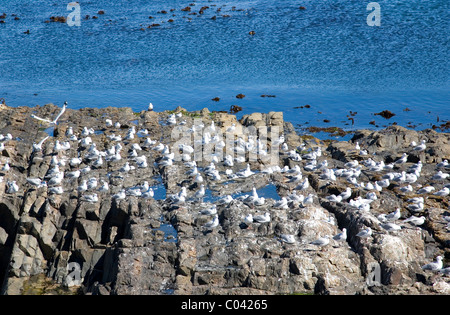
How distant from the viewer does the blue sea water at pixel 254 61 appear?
4625 cm

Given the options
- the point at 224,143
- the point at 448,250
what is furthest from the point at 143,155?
the point at 448,250

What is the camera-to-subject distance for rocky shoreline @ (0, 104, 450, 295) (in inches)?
750

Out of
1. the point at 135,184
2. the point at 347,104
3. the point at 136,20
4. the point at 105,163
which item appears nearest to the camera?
the point at 135,184

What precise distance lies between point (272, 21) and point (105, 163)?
38192mm

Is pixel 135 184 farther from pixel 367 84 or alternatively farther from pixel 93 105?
pixel 367 84

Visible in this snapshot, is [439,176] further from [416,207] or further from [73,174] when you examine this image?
[73,174]

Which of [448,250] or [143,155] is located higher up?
[143,155]

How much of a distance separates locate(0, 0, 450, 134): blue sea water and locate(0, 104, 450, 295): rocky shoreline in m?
14.0

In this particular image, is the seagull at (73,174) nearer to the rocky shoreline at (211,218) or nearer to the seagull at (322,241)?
the rocky shoreline at (211,218)

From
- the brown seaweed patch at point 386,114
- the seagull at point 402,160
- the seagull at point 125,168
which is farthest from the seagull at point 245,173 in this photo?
→ the brown seaweed patch at point 386,114

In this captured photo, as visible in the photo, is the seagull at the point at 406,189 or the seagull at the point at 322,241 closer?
the seagull at the point at 322,241

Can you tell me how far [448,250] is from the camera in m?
21.3

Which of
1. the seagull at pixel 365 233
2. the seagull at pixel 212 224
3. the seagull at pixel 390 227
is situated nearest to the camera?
the seagull at pixel 365 233

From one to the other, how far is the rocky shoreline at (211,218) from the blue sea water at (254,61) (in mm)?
14020
